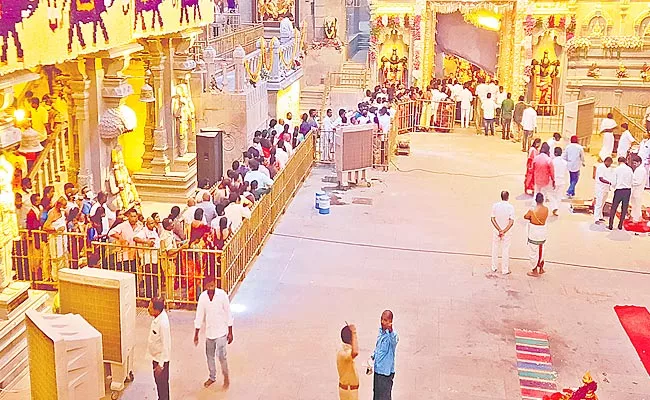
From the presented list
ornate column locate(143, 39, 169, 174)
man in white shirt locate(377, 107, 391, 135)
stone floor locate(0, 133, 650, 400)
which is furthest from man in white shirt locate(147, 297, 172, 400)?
man in white shirt locate(377, 107, 391, 135)

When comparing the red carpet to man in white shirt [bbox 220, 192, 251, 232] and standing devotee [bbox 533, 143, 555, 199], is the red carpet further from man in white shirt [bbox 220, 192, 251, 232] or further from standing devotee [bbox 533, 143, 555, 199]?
man in white shirt [bbox 220, 192, 251, 232]

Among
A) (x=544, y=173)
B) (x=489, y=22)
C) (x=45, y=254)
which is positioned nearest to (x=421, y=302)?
(x=544, y=173)

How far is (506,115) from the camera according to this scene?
25281 millimetres

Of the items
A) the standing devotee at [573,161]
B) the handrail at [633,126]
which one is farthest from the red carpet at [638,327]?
the handrail at [633,126]

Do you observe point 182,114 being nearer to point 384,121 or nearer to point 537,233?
point 384,121

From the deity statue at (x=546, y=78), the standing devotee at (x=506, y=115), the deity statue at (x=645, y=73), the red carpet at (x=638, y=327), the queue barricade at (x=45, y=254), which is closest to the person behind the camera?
the red carpet at (x=638, y=327)

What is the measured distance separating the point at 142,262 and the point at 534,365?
5814 mm

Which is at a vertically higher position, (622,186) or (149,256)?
(622,186)

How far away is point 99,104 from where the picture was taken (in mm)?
14828

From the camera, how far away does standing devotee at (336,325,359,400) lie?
8633 mm

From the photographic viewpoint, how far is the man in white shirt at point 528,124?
22781mm

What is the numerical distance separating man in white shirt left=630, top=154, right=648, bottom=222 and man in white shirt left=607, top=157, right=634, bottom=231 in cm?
23

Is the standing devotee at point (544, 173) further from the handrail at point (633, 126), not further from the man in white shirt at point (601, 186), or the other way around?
the handrail at point (633, 126)

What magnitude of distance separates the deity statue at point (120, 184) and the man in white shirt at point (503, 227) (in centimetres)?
652
